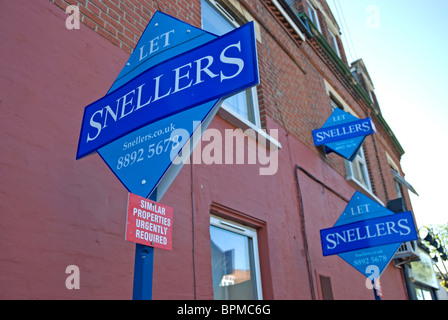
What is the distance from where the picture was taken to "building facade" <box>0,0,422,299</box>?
2516 mm

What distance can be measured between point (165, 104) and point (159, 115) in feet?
0.22

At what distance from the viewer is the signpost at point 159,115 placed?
1.89 m

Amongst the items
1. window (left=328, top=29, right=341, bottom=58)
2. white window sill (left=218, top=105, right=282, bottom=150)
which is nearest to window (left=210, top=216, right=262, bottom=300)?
white window sill (left=218, top=105, right=282, bottom=150)

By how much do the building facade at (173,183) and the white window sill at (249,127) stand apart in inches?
0.8

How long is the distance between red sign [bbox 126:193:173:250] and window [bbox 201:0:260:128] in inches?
138

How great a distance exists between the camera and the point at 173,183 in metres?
3.59

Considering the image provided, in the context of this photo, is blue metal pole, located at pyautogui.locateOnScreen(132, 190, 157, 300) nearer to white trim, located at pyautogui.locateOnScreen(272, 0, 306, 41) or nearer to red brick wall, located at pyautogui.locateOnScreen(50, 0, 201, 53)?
red brick wall, located at pyautogui.locateOnScreen(50, 0, 201, 53)

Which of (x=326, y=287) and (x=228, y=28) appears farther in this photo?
(x=228, y=28)

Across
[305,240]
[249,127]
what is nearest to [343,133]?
[305,240]

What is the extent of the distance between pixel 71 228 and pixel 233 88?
150cm

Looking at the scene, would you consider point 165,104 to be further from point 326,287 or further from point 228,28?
point 326,287

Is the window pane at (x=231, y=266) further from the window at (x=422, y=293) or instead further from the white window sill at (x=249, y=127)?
the window at (x=422, y=293)

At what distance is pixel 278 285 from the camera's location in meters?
4.49
